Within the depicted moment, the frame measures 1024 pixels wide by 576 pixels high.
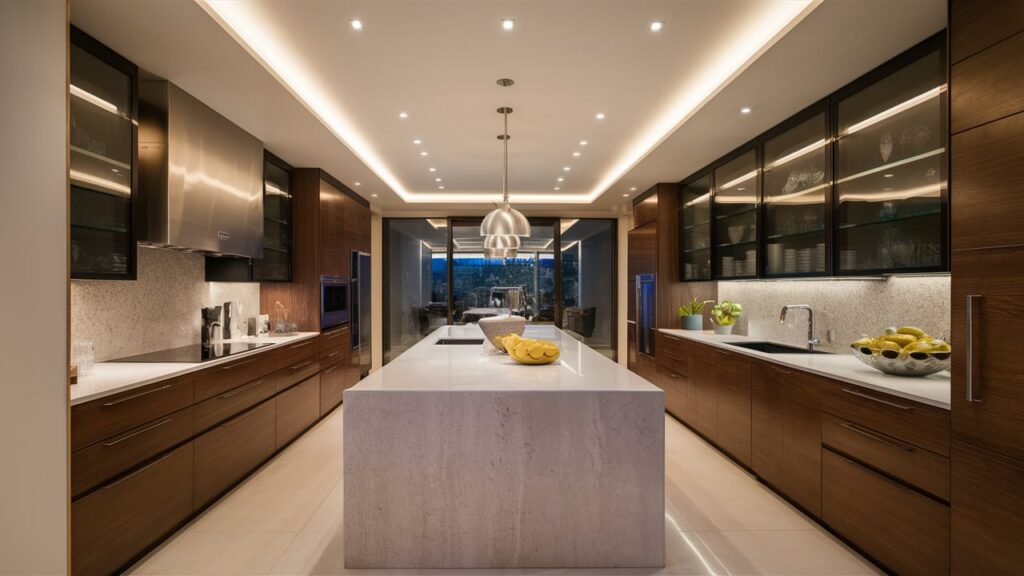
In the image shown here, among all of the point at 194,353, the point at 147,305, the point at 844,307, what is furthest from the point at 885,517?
the point at 147,305

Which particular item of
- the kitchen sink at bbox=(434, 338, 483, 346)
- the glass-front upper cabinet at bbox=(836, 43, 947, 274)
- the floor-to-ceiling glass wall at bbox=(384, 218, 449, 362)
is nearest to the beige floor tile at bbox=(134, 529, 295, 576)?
the kitchen sink at bbox=(434, 338, 483, 346)

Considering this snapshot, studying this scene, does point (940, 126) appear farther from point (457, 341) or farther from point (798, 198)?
point (457, 341)

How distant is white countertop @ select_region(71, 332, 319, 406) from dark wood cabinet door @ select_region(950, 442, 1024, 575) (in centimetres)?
339

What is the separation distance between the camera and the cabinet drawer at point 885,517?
1.93m

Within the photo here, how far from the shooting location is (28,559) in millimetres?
1626

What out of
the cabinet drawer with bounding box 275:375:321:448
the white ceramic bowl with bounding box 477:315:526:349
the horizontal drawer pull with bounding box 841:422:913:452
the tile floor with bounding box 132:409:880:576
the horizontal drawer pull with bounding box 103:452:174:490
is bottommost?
the tile floor with bounding box 132:409:880:576

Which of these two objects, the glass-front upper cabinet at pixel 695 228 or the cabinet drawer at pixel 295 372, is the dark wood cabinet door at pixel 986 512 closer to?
the glass-front upper cabinet at pixel 695 228

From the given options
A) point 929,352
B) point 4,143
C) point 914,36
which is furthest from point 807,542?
point 4,143

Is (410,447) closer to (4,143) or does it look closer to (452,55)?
(4,143)

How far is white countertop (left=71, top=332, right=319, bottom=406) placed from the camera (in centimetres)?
201

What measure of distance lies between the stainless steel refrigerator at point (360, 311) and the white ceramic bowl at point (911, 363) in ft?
16.5

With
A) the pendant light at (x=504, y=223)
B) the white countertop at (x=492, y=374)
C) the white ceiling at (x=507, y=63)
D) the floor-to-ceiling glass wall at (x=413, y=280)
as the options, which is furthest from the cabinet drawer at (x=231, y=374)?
the floor-to-ceiling glass wall at (x=413, y=280)

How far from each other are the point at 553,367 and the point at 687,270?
3297mm

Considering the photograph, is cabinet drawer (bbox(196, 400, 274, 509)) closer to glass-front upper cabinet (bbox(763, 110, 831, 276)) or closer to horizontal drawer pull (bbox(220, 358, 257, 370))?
horizontal drawer pull (bbox(220, 358, 257, 370))
